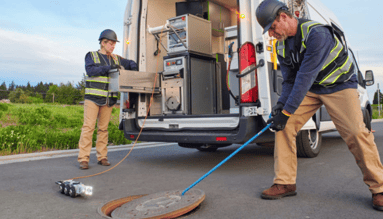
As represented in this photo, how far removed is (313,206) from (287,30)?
4.83 feet

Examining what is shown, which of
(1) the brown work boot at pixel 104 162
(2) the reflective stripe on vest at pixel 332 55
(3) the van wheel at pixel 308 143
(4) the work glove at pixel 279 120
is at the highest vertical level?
(2) the reflective stripe on vest at pixel 332 55

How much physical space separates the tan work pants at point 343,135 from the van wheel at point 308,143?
1708 millimetres

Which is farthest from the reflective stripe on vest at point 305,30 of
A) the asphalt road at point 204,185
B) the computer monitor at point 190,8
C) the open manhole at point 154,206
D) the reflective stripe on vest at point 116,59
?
the computer monitor at point 190,8

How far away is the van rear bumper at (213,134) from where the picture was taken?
3662mm

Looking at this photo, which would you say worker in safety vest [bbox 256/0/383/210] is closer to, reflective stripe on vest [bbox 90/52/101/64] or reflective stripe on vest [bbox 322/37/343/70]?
reflective stripe on vest [bbox 322/37/343/70]

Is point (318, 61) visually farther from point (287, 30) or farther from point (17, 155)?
point (17, 155)

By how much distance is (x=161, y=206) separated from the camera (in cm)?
250

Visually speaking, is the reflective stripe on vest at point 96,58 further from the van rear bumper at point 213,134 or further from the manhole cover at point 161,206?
the manhole cover at point 161,206

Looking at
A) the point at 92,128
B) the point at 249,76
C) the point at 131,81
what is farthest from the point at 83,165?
the point at 249,76

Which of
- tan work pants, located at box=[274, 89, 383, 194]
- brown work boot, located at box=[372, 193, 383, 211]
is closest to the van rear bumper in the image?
tan work pants, located at box=[274, 89, 383, 194]

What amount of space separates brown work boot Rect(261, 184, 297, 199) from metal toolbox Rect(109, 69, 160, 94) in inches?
102

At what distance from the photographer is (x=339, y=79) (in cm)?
264

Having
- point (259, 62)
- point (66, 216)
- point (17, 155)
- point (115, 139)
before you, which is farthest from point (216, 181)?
point (115, 139)

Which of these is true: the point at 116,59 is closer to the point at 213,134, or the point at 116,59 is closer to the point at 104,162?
the point at 104,162
